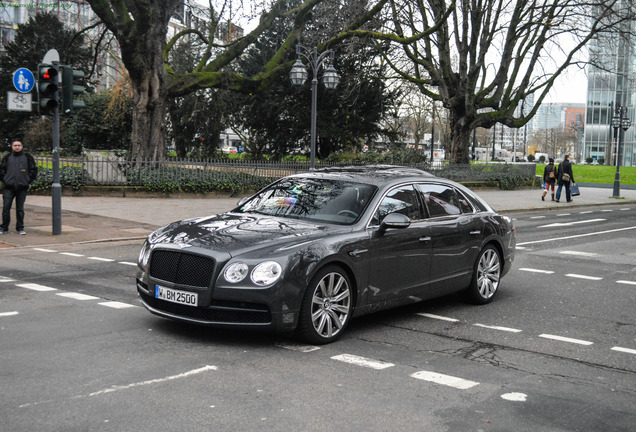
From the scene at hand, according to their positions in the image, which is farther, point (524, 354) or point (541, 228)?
point (541, 228)

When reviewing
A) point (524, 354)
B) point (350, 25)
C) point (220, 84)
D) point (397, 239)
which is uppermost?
point (350, 25)

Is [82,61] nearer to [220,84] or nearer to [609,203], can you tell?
[220,84]

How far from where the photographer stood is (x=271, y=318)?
19.1ft

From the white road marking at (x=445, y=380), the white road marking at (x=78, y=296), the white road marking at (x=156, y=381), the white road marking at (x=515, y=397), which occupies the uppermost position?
the white road marking at (x=78, y=296)

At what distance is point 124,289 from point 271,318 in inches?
135

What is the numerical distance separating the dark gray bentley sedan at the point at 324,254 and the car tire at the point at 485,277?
0.01 meters

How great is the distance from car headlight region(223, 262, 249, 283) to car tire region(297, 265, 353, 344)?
1.87 feet

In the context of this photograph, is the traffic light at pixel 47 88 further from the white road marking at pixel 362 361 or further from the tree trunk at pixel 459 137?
the tree trunk at pixel 459 137

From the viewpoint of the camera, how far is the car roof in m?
7.43

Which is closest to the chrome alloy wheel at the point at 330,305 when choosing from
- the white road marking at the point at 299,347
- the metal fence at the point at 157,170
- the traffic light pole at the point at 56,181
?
the white road marking at the point at 299,347

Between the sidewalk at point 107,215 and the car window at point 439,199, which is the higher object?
the car window at point 439,199

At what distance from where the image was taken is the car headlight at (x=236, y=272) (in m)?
5.82

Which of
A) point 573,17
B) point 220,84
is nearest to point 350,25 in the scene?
point 220,84

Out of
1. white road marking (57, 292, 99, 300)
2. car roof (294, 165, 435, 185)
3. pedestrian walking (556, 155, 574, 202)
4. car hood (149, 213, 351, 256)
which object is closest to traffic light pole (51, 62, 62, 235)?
white road marking (57, 292, 99, 300)
